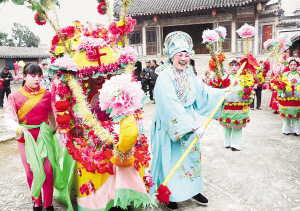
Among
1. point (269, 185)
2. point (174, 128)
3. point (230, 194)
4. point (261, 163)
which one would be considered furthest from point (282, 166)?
point (174, 128)

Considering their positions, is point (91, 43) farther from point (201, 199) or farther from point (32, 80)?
point (201, 199)

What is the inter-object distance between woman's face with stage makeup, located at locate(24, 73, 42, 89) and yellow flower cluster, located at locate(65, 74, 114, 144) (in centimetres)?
47

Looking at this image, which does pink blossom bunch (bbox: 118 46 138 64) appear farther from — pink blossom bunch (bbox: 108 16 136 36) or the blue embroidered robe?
the blue embroidered robe

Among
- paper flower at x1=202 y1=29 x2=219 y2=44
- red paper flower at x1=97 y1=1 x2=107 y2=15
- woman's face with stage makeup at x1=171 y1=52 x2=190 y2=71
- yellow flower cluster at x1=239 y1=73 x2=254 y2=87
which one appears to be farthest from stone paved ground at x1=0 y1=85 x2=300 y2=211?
red paper flower at x1=97 y1=1 x2=107 y2=15

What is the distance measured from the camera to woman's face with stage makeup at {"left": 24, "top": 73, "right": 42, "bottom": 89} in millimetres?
2859

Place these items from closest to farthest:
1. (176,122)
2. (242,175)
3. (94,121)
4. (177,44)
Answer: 1. (94,121)
2. (176,122)
3. (177,44)
4. (242,175)

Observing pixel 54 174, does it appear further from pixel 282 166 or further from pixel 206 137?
pixel 206 137

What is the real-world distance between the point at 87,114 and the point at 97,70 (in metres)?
0.53

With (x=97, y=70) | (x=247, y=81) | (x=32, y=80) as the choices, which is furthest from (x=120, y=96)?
(x=247, y=81)

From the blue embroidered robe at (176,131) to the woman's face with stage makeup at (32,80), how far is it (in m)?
1.35

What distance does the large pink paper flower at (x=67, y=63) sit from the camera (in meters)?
2.56

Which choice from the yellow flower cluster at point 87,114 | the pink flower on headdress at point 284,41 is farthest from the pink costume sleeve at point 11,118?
the pink flower on headdress at point 284,41

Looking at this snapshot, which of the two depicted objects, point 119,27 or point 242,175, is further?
point 242,175

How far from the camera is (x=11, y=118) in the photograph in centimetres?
273
